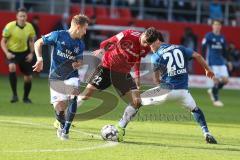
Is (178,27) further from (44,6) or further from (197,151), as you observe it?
(197,151)

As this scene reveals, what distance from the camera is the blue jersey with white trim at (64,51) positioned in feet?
44.4

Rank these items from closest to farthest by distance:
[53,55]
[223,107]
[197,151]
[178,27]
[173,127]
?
[197,151]
[53,55]
[173,127]
[223,107]
[178,27]

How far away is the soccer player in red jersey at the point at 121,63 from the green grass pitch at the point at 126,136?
0.86 m

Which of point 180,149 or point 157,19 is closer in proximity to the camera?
point 180,149

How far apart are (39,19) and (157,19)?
Answer: 5.70m

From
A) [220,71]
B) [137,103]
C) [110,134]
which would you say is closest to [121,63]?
[137,103]

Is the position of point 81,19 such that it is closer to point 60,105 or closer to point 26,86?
point 60,105

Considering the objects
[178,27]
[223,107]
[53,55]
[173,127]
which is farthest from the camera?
[178,27]

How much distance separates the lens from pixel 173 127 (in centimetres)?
1594

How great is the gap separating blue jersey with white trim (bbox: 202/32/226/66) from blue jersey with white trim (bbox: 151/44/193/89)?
29.7 ft

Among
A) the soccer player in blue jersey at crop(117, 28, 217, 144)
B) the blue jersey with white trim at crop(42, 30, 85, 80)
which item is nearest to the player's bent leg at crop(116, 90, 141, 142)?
the soccer player in blue jersey at crop(117, 28, 217, 144)

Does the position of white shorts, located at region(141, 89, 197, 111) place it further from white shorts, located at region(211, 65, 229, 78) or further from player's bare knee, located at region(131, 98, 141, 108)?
white shorts, located at region(211, 65, 229, 78)

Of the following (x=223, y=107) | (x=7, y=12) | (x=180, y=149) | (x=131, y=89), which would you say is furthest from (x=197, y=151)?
(x=7, y=12)

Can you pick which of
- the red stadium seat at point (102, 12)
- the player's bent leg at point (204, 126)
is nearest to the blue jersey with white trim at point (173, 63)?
the player's bent leg at point (204, 126)
